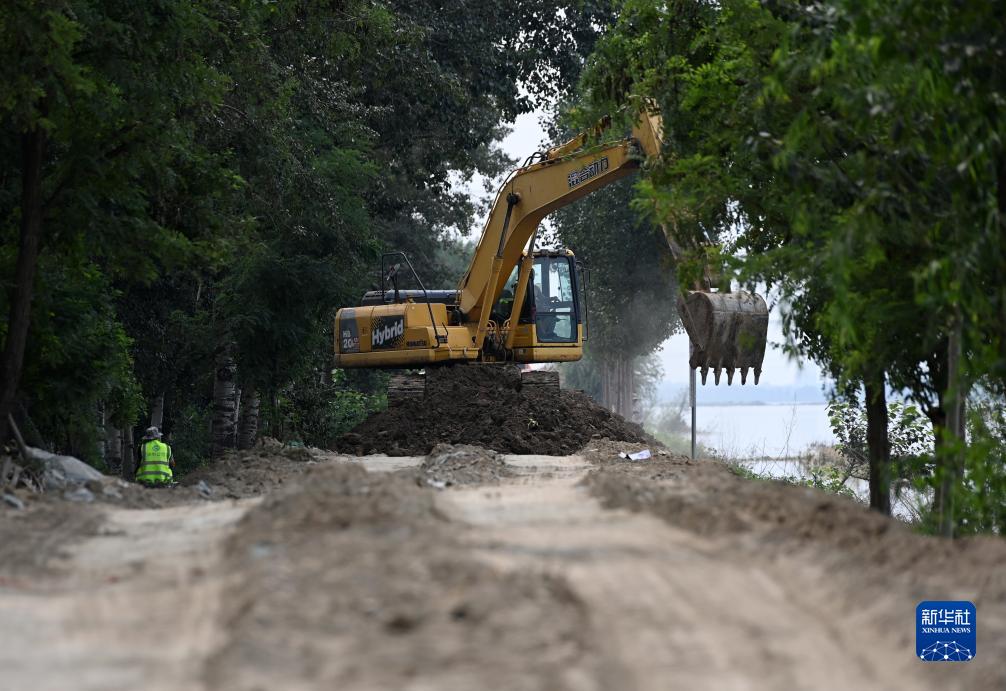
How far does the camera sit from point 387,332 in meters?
26.5

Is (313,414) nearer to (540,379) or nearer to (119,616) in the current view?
(540,379)

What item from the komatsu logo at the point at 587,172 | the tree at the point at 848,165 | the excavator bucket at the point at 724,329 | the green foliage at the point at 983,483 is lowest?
the green foliage at the point at 983,483

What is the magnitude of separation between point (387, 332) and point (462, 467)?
27.7ft

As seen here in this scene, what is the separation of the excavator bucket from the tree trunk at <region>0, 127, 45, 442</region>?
781cm

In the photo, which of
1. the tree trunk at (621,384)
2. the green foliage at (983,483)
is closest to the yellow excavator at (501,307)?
the green foliage at (983,483)

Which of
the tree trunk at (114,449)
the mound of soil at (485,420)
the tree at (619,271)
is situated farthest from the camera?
the tree at (619,271)

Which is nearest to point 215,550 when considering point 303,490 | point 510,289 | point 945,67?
point 303,490

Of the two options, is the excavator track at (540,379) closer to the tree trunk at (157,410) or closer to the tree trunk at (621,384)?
the tree trunk at (157,410)

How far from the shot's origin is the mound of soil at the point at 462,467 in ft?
52.6

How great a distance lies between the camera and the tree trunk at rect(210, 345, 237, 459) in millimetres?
31188

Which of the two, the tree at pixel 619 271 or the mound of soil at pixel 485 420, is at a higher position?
the tree at pixel 619 271

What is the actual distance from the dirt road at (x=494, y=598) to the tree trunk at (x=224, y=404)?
19593 mm

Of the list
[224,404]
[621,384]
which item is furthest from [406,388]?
[621,384]

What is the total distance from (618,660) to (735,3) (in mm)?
10982
